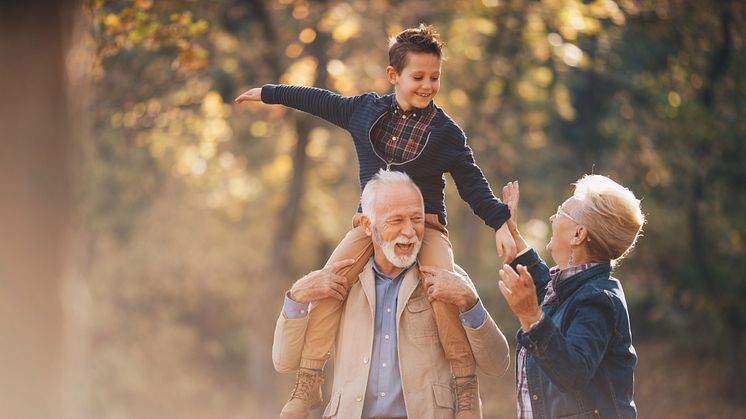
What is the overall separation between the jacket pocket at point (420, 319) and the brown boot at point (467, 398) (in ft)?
0.77

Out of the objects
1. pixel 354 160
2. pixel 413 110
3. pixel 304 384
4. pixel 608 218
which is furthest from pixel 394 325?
pixel 354 160

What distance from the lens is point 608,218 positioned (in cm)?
437

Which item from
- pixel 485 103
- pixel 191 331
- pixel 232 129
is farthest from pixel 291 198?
pixel 191 331

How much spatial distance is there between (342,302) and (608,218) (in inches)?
49.2

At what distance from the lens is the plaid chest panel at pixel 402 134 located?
4812mm

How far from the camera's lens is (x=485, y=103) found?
698 inches

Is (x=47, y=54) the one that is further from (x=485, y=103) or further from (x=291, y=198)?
(x=485, y=103)

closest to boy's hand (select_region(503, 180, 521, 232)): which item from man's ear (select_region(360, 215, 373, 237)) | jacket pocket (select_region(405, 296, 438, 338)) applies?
jacket pocket (select_region(405, 296, 438, 338))

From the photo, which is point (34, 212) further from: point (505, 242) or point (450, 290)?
point (505, 242)

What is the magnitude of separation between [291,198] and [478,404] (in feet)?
38.3

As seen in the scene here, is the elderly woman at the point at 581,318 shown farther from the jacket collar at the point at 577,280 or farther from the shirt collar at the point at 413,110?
the shirt collar at the point at 413,110

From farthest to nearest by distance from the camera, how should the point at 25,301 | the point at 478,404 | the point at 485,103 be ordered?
the point at 485,103 < the point at 478,404 < the point at 25,301

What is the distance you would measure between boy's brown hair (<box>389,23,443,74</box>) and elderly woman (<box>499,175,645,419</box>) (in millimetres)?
862

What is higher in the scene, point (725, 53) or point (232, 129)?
point (232, 129)
